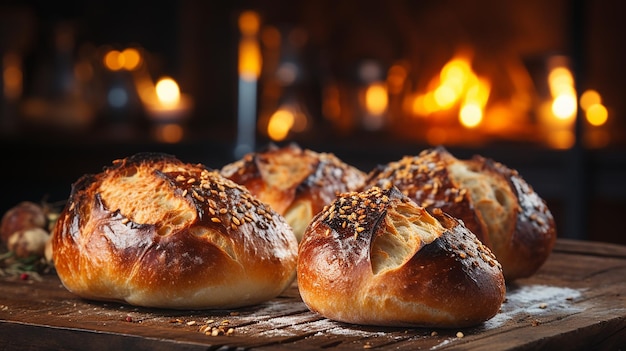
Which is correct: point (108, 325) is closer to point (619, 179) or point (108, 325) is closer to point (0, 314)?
point (0, 314)

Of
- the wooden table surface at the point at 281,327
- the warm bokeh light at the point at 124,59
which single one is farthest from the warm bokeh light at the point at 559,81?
the wooden table surface at the point at 281,327

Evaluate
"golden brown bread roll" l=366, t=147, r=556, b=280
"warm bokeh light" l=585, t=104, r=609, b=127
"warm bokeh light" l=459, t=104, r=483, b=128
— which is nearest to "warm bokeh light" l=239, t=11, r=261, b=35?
"warm bokeh light" l=459, t=104, r=483, b=128

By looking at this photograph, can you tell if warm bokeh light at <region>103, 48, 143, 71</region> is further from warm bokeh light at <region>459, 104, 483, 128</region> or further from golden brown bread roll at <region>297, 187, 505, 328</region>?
golden brown bread roll at <region>297, 187, 505, 328</region>

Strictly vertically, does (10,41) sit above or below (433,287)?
above

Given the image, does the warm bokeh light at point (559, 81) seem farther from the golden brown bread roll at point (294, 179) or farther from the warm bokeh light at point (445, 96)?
the golden brown bread roll at point (294, 179)

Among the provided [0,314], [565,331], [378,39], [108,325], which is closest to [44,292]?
[0,314]

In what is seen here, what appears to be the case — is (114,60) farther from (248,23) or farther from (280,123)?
(280,123)
